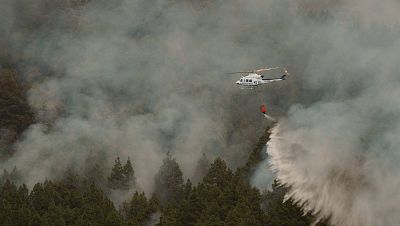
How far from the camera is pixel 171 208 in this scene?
10062 centimetres

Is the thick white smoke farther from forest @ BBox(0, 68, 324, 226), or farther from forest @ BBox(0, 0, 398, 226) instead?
forest @ BBox(0, 68, 324, 226)

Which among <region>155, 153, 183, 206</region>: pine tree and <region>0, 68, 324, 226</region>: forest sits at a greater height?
<region>155, 153, 183, 206</region>: pine tree

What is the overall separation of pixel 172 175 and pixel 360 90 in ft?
105

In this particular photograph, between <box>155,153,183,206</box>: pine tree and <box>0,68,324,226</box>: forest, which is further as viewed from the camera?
<box>155,153,183,206</box>: pine tree

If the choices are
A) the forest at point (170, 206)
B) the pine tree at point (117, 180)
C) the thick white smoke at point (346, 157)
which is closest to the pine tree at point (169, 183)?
the forest at point (170, 206)

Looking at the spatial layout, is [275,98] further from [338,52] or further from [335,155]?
[335,155]

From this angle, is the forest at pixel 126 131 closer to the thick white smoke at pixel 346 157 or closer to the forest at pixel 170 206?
the forest at pixel 170 206

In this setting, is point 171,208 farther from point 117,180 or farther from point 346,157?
point 117,180

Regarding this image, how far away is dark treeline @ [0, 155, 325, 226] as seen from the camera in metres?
94.4

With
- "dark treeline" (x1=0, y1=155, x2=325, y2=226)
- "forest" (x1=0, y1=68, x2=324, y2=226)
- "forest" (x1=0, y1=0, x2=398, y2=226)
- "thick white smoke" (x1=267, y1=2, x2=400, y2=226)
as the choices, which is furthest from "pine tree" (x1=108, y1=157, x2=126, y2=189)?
"thick white smoke" (x1=267, y1=2, x2=400, y2=226)

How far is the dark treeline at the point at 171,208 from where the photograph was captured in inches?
3716

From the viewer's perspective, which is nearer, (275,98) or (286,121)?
(286,121)

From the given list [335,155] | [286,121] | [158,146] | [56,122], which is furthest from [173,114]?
[335,155]

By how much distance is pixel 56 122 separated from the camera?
162m
